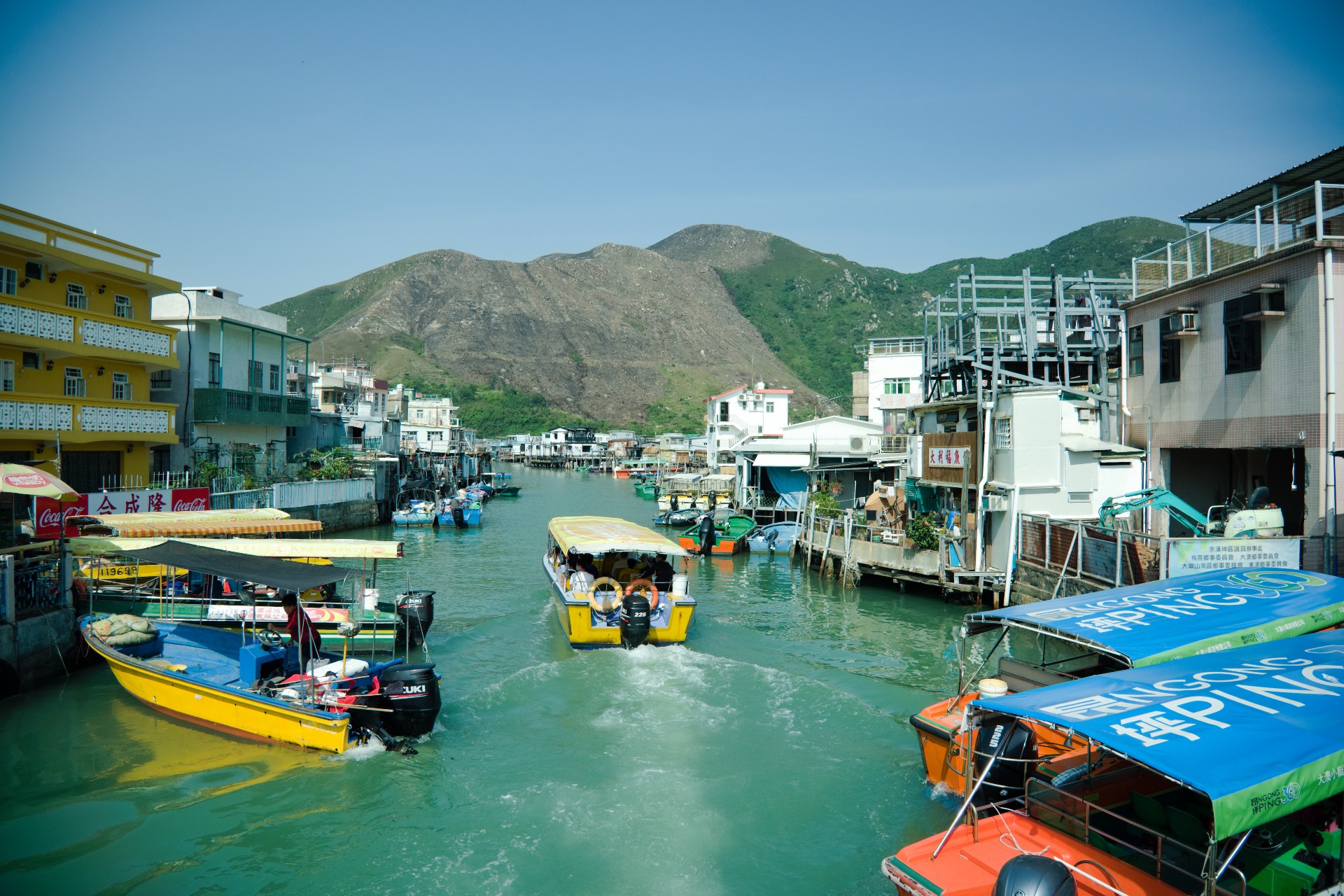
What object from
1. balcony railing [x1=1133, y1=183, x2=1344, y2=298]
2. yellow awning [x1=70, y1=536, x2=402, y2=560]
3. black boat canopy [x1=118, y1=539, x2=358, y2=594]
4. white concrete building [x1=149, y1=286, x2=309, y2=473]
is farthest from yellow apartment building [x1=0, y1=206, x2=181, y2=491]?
balcony railing [x1=1133, y1=183, x2=1344, y2=298]

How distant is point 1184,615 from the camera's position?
10.3 meters

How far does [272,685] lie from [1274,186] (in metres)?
21.7

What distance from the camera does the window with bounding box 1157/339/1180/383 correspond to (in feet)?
61.9

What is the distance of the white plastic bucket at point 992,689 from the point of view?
9.03 metres

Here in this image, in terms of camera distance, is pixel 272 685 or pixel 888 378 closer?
pixel 272 685

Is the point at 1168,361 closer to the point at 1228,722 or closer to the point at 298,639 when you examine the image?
the point at 1228,722

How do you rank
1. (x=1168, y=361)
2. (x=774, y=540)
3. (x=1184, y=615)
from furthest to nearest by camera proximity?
(x=774, y=540)
(x=1168, y=361)
(x=1184, y=615)

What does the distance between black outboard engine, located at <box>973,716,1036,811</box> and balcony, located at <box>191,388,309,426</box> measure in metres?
31.9

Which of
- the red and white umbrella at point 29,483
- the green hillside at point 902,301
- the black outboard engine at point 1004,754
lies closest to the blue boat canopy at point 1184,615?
the black outboard engine at point 1004,754

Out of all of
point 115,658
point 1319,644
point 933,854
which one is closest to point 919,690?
point 1319,644

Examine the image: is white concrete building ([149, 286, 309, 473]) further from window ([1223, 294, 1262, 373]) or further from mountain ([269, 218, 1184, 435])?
mountain ([269, 218, 1184, 435])

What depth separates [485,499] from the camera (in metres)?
62.8

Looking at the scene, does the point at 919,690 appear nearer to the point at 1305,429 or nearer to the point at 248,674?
the point at 1305,429

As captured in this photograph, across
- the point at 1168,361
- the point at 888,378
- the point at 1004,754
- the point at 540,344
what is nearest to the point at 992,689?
the point at 1004,754
